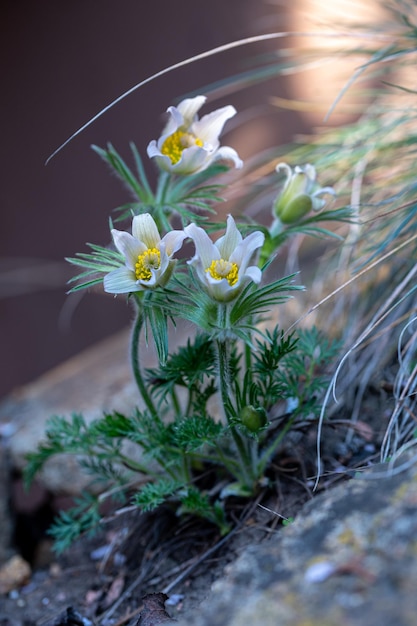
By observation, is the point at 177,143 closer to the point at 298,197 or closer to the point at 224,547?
the point at 298,197

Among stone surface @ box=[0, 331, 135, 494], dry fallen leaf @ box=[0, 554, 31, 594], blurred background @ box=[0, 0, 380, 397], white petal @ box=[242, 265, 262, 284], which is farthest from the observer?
blurred background @ box=[0, 0, 380, 397]

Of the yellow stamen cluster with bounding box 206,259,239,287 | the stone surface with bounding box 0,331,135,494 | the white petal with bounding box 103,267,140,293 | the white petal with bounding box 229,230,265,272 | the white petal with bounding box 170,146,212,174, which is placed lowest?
the stone surface with bounding box 0,331,135,494

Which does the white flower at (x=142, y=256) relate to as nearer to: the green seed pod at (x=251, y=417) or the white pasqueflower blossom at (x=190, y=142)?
the white pasqueflower blossom at (x=190, y=142)

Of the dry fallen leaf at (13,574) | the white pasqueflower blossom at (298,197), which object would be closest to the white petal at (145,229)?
the white pasqueflower blossom at (298,197)

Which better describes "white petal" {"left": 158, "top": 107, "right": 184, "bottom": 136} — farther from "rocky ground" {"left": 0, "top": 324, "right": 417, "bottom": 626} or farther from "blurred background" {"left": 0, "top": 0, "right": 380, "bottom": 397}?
"blurred background" {"left": 0, "top": 0, "right": 380, "bottom": 397}

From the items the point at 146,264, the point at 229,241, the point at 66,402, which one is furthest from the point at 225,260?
the point at 66,402

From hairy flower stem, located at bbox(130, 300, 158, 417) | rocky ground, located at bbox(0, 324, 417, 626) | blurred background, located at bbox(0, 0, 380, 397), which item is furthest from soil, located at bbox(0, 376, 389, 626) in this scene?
blurred background, located at bbox(0, 0, 380, 397)

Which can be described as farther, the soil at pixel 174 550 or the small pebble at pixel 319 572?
the soil at pixel 174 550
